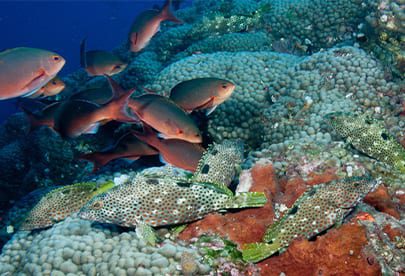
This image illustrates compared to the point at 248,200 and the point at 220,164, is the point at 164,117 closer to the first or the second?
the point at 220,164

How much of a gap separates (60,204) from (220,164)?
1.65m

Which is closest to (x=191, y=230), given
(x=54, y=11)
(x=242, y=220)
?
(x=242, y=220)

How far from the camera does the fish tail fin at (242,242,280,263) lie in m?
2.36

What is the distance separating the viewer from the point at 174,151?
11.0ft

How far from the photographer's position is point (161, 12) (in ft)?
16.6

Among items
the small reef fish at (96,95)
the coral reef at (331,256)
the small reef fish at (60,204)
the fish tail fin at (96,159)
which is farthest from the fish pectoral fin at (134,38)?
the coral reef at (331,256)

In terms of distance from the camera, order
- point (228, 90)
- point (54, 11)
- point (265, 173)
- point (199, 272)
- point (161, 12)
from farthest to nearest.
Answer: point (54, 11)
point (161, 12)
point (228, 90)
point (265, 173)
point (199, 272)

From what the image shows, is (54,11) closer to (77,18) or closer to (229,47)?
(77,18)

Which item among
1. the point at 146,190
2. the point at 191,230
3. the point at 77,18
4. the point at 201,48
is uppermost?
the point at 146,190

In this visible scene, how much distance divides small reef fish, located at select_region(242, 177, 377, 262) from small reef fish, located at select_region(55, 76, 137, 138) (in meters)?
1.72

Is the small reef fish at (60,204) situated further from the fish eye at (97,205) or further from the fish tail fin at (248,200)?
the fish tail fin at (248,200)

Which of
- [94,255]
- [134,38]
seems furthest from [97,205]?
[134,38]

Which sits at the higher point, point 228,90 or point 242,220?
point 228,90

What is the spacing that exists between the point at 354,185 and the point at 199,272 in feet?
4.38
